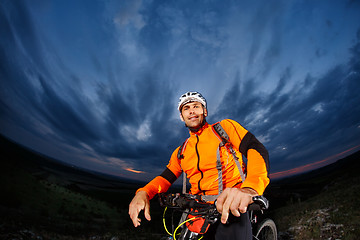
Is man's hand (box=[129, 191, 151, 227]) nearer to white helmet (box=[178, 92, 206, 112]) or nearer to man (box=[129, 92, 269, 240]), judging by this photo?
man (box=[129, 92, 269, 240])

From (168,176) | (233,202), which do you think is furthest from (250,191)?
(168,176)

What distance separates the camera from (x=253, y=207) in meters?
1.43

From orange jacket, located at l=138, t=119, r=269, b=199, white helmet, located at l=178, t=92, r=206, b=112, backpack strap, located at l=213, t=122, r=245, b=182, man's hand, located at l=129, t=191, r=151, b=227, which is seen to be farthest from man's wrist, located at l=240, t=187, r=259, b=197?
white helmet, located at l=178, t=92, r=206, b=112

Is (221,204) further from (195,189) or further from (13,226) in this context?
(13,226)

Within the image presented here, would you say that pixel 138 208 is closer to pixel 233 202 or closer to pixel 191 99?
pixel 233 202

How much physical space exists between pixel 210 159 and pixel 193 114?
3.60ft

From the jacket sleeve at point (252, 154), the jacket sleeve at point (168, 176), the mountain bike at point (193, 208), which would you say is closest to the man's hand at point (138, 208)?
the mountain bike at point (193, 208)

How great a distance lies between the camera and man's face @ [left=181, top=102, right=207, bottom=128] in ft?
11.1

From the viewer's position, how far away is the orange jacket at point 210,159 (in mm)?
2382

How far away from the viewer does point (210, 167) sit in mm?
2865

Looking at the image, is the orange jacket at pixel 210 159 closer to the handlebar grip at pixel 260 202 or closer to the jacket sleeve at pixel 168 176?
the jacket sleeve at pixel 168 176

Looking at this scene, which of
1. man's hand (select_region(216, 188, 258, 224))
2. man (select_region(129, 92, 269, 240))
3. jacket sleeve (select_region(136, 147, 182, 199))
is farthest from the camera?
jacket sleeve (select_region(136, 147, 182, 199))

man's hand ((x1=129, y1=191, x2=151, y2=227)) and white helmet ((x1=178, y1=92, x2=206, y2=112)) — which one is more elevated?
white helmet ((x1=178, y1=92, x2=206, y2=112))

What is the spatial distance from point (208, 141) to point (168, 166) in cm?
126
